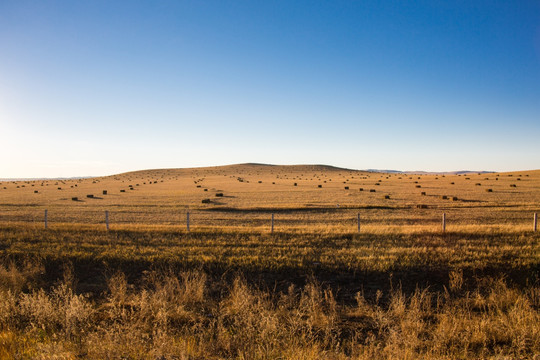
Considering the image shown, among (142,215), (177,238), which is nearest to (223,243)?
(177,238)

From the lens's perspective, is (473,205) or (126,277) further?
(473,205)

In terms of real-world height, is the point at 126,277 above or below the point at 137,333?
below

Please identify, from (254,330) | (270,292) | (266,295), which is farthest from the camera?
(270,292)

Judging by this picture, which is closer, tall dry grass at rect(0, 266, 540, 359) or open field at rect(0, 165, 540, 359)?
tall dry grass at rect(0, 266, 540, 359)

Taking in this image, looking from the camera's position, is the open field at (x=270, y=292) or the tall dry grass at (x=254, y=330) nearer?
the tall dry grass at (x=254, y=330)

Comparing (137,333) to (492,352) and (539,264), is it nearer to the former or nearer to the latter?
(492,352)

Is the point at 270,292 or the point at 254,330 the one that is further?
the point at 270,292

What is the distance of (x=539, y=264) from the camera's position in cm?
1063

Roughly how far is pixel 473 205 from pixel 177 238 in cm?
2993

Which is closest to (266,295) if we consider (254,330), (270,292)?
(270,292)

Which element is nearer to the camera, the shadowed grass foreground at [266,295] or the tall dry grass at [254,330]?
the tall dry grass at [254,330]

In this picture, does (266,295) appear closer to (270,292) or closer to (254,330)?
(270,292)

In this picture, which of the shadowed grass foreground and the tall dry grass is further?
the shadowed grass foreground

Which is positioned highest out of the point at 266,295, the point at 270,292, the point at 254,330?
the point at 254,330
